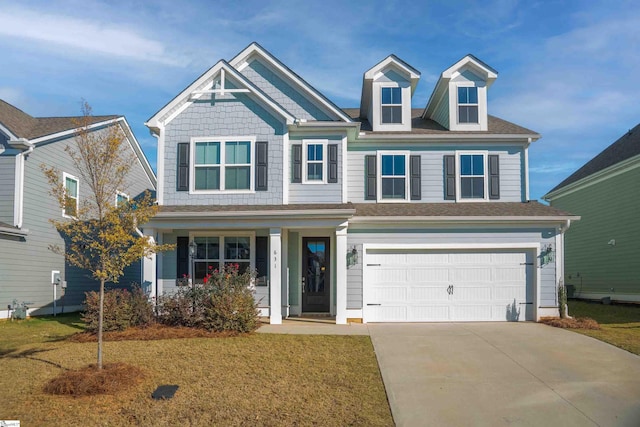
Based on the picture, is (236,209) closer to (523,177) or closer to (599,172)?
(523,177)

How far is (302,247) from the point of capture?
52.1 ft

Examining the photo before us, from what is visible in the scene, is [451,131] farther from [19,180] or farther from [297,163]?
[19,180]

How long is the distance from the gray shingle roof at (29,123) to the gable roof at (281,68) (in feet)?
15.5

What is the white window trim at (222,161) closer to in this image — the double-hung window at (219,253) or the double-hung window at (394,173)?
the double-hung window at (219,253)

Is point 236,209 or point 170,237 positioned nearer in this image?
point 236,209

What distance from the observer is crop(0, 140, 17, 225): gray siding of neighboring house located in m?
15.5

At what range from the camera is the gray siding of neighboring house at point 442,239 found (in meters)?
14.6

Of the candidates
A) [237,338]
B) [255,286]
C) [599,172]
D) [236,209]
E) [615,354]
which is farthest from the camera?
[599,172]

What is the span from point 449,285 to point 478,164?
3953 mm

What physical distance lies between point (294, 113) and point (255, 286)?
17.2ft

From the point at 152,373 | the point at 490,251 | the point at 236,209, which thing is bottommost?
the point at 152,373

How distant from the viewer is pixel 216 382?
27.4 ft

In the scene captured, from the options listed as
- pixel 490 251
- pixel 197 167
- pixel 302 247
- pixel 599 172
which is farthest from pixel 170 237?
pixel 599 172

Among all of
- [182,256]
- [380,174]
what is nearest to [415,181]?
[380,174]
